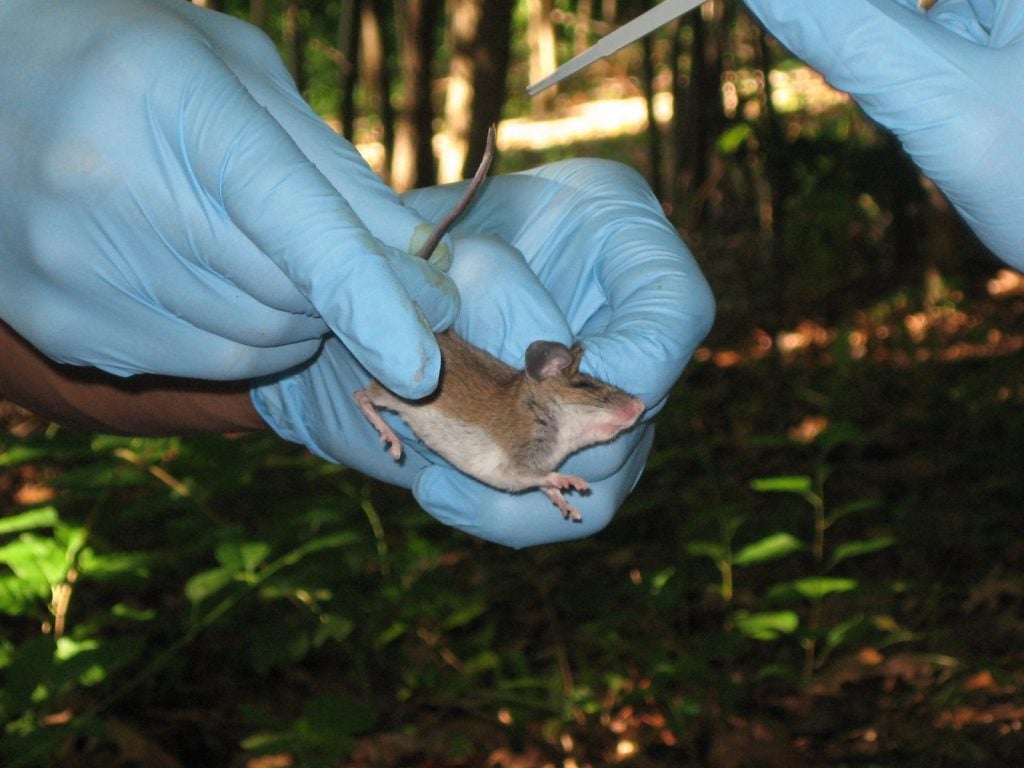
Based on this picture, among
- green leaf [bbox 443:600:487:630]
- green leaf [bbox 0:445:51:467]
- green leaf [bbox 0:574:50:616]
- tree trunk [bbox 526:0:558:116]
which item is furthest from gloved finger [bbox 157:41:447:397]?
tree trunk [bbox 526:0:558:116]

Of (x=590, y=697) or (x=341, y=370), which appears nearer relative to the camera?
(x=341, y=370)

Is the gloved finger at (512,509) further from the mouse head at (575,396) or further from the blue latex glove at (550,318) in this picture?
the mouse head at (575,396)

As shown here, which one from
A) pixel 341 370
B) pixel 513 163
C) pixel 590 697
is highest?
pixel 341 370

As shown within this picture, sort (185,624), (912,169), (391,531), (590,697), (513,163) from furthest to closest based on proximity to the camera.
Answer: (513,163) < (912,169) < (391,531) < (590,697) < (185,624)

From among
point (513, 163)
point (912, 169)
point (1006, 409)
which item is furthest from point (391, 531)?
point (513, 163)

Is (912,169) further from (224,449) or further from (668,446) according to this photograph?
(224,449)

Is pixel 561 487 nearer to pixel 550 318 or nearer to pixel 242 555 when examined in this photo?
pixel 550 318

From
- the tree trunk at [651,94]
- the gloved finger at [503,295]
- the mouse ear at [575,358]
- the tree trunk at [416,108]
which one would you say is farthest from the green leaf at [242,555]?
the tree trunk at [651,94]
